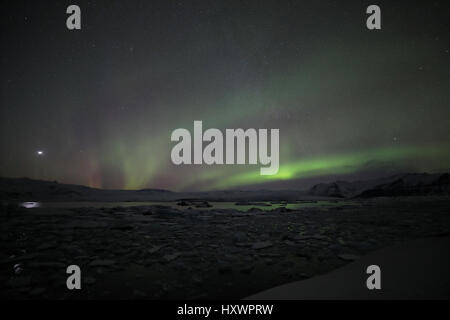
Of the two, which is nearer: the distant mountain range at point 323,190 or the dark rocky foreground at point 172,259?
the dark rocky foreground at point 172,259

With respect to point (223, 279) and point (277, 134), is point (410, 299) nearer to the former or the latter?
point (223, 279)

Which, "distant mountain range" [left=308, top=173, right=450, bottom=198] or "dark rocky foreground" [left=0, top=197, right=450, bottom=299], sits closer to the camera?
"dark rocky foreground" [left=0, top=197, right=450, bottom=299]

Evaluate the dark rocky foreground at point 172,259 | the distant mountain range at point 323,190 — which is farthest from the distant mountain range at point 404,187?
the dark rocky foreground at point 172,259

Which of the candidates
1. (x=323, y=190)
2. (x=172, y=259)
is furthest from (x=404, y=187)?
(x=172, y=259)

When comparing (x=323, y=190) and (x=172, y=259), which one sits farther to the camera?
(x=323, y=190)

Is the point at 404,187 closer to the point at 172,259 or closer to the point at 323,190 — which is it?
the point at 323,190

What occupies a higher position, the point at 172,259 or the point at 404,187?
the point at 172,259

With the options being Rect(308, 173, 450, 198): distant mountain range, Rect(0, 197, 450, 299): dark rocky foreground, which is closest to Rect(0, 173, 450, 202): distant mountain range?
Rect(308, 173, 450, 198): distant mountain range

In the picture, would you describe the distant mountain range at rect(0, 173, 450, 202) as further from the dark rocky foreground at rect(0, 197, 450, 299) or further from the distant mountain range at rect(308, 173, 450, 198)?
the dark rocky foreground at rect(0, 197, 450, 299)

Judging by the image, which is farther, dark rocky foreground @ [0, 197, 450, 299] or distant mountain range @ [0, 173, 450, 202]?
distant mountain range @ [0, 173, 450, 202]

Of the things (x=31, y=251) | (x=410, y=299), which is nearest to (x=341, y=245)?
(x=410, y=299)

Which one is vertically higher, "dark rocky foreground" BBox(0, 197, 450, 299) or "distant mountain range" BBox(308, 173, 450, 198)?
"dark rocky foreground" BBox(0, 197, 450, 299)

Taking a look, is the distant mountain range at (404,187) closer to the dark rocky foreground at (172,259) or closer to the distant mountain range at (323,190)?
the distant mountain range at (323,190)
